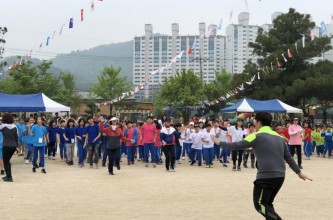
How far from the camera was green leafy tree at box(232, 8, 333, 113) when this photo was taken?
38834 mm

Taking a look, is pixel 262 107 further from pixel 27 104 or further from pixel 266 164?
pixel 266 164

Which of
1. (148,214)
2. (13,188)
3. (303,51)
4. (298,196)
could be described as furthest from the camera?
(303,51)

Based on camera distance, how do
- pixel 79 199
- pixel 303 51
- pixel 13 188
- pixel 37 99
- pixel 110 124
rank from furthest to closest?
pixel 303 51 → pixel 37 99 → pixel 110 124 → pixel 13 188 → pixel 79 199

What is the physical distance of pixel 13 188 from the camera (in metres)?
10.1

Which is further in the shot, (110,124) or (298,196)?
(110,124)

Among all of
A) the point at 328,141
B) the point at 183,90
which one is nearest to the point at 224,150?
the point at 328,141

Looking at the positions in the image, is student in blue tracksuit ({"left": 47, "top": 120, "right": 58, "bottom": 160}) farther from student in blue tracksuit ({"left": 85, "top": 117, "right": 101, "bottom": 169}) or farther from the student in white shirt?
the student in white shirt

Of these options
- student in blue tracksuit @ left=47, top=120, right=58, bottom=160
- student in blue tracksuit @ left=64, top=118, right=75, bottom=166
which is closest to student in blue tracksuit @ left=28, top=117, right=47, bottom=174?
student in blue tracksuit @ left=64, top=118, right=75, bottom=166

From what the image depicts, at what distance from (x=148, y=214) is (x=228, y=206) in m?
1.62

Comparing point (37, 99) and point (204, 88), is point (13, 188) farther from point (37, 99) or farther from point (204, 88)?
point (204, 88)

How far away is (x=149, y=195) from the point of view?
9.31 metres

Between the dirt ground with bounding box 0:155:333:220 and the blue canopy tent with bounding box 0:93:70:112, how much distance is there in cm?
377

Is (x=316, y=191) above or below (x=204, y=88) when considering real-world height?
below

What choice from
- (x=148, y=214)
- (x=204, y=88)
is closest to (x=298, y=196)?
(x=148, y=214)
